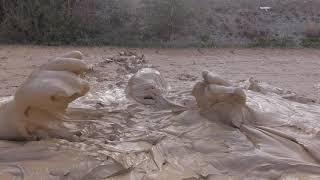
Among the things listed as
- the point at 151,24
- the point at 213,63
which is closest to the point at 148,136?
the point at 213,63

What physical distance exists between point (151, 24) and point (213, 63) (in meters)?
2.58

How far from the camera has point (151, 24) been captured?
11328 millimetres

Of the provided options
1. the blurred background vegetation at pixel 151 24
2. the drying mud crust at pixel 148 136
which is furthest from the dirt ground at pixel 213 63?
the drying mud crust at pixel 148 136

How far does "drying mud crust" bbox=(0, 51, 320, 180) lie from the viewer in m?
3.25

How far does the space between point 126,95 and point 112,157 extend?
3.45ft

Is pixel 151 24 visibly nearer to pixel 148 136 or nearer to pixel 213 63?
pixel 213 63

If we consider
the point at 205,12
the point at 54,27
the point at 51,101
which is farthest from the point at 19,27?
the point at 51,101

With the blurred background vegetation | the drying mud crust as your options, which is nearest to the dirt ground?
the blurred background vegetation

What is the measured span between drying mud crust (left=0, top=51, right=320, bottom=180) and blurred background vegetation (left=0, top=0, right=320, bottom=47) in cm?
672

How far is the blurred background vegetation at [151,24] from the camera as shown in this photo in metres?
10.8

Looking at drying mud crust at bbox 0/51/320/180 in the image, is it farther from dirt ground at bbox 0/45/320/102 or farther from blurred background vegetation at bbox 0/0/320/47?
blurred background vegetation at bbox 0/0/320/47

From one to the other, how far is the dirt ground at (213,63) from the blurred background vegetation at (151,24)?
0.56 meters

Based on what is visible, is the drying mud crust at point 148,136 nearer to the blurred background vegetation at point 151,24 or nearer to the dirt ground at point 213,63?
the dirt ground at point 213,63

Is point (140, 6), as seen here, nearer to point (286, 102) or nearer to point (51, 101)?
point (286, 102)
